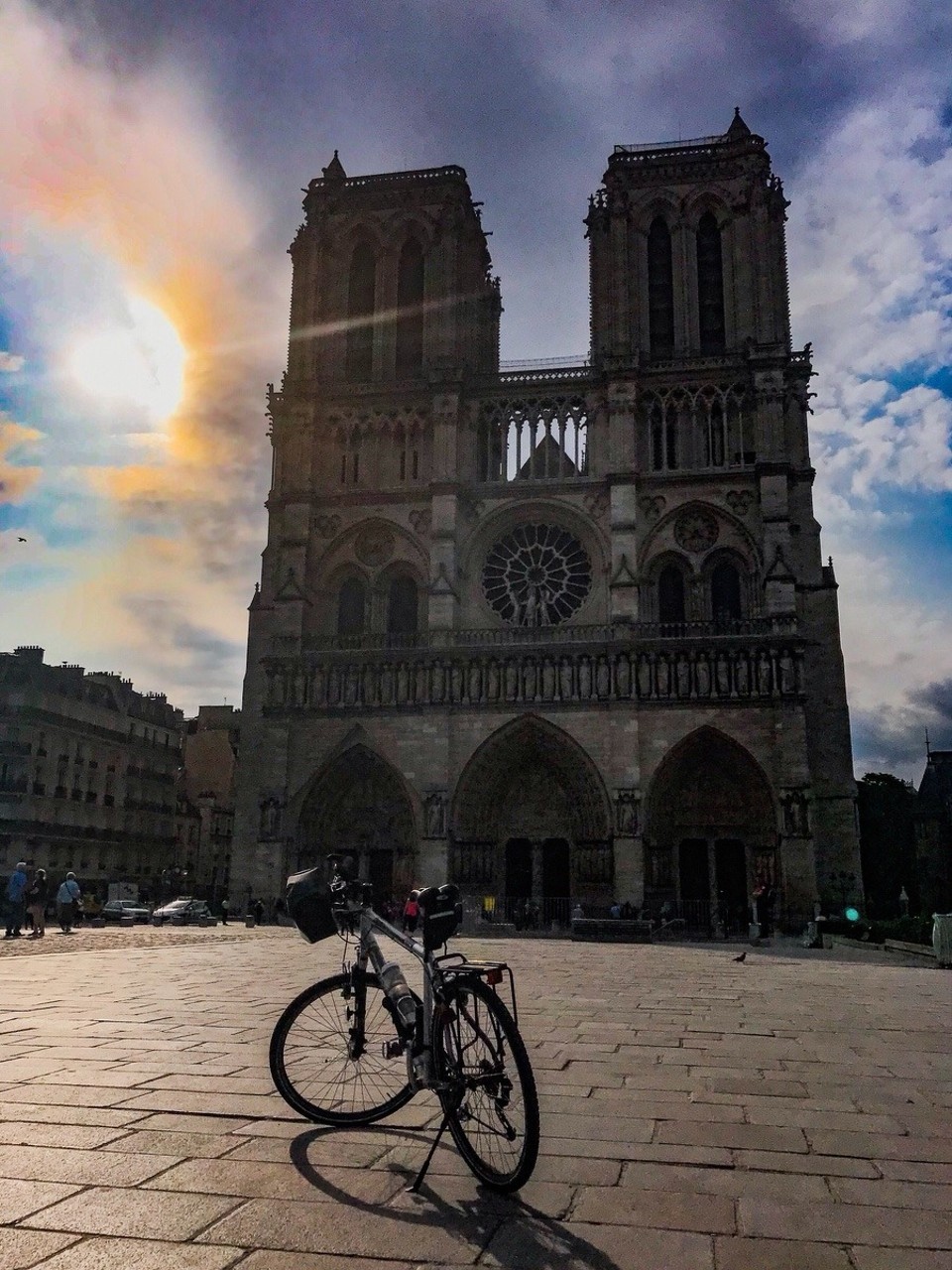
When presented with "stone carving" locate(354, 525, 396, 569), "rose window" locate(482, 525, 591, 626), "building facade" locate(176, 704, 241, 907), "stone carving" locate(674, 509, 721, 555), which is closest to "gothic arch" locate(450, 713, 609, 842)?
"rose window" locate(482, 525, 591, 626)

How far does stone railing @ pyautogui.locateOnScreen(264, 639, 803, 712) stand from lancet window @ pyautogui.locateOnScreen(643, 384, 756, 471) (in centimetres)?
655

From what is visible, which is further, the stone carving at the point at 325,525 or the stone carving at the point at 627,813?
the stone carving at the point at 325,525

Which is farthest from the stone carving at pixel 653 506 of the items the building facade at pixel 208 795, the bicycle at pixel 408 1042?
the bicycle at pixel 408 1042

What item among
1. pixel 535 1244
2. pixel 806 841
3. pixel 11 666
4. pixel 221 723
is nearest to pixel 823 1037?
pixel 535 1244

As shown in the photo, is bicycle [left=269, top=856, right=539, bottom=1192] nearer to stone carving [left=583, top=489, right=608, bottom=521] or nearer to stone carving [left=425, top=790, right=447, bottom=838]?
stone carving [left=425, top=790, right=447, bottom=838]

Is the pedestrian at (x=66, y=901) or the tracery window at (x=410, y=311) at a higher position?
the tracery window at (x=410, y=311)

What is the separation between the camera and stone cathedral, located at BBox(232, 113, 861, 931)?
101 feet

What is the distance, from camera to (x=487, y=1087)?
385 centimetres

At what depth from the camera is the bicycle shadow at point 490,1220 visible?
2938 millimetres

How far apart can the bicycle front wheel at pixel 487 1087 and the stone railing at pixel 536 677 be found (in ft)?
89.6

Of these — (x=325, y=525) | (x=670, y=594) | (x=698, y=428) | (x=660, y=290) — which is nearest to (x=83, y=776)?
(x=325, y=525)

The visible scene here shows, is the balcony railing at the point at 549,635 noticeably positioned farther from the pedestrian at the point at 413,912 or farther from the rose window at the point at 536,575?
the pedestrian at the point at 413,912

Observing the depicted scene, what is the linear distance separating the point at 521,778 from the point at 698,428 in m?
12.8

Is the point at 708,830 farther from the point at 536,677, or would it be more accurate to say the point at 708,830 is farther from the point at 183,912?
the point at 183,912
